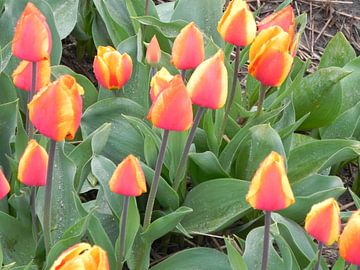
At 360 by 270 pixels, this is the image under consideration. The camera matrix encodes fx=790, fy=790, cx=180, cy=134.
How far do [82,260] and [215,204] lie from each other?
0.92 metres

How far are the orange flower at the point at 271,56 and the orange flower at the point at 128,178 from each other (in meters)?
→ 0.47

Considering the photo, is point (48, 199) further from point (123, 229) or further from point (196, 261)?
point (196, 261)

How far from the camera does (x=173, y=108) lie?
1403 millimetres

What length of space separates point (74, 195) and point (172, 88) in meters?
0.42

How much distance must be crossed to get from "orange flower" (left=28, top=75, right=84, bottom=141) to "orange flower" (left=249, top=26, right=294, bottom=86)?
1.79 feet

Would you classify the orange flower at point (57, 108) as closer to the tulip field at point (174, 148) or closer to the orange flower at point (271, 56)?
the tulip field at point (174, 148)

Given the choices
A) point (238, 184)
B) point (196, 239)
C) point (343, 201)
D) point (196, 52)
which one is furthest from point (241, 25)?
point (343, 201)

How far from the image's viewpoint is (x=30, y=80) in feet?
5.50

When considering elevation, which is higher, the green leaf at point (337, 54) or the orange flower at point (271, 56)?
the orange flower at point (271, 56)

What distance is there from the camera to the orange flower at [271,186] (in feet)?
4.12

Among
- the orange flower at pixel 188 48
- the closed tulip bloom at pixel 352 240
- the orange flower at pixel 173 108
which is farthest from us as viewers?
the orange flower at pixel 188 48

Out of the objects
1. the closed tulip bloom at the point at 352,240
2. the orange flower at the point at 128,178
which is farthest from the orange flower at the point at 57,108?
the closed tulip bloom at the point at 352,240

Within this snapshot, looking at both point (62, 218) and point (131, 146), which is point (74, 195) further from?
point (131, 146)

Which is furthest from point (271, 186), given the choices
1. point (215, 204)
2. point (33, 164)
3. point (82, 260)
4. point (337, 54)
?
point (337, 54)
